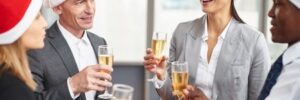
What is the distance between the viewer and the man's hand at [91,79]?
75.9 inches

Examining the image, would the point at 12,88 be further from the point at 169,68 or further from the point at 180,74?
the point at 169,68

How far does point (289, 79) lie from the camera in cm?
163

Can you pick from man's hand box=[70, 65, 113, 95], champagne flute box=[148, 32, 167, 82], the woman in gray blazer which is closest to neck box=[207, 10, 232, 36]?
the woman in gray blazer

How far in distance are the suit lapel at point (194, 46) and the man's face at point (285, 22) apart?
2.47 ft

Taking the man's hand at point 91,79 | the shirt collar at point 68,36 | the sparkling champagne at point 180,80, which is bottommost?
the sparkling champagne at point 180,80

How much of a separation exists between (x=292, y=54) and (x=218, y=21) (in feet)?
2.89

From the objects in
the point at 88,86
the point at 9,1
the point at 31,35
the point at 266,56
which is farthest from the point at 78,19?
the point at 266,56

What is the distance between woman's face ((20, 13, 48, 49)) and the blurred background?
3.32 m

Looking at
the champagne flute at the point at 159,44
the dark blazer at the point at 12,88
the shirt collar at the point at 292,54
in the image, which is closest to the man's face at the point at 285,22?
the shirt collar at the point at 292,54

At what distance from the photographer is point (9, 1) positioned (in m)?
1.50

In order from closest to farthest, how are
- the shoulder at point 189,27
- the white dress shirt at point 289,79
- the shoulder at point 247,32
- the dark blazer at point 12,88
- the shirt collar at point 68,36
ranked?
the dark blazer at point 12,88, the white dress shirt at point 289,79, the shirt collar at point 68,36, the shoulder at point 247,32, the shoulder at point 189,27

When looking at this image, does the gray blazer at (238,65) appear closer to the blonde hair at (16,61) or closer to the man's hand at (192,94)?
the man's hand at (192,94)

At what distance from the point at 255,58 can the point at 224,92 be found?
0.79 ft

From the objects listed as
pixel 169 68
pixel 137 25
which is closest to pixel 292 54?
pixel 169 68
